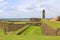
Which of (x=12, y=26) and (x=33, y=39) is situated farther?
(x=12, y=26)

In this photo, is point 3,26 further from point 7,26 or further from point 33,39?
point 33,39

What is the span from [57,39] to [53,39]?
0.13 metres

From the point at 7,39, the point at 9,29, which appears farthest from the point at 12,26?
the point at 7,39

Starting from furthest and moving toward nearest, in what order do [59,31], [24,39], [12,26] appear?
1. [12,26]
2. [59,31]
3. [24,39]

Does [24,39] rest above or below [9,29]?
above

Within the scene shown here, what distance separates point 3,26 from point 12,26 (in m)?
2.86

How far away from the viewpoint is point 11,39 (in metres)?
4.48

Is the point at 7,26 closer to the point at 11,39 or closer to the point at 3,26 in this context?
the point at 3,26

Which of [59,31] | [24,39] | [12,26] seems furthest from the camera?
[12,26]

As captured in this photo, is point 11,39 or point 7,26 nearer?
point 11,39

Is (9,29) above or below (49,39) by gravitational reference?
below

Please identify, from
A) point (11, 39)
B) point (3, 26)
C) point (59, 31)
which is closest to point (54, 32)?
point (59, 31)

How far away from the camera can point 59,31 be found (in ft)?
26.8

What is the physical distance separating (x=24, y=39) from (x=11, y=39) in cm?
44
